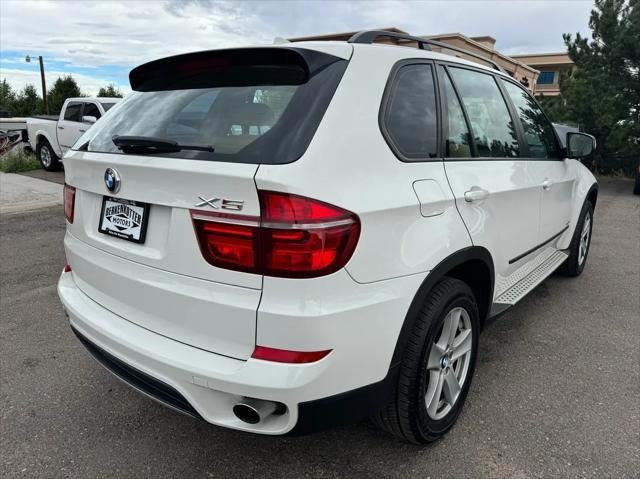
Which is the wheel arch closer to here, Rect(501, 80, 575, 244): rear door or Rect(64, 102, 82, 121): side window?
Rect(501, 80, 575, 244): rear door

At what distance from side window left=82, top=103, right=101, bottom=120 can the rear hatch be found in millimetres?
9711

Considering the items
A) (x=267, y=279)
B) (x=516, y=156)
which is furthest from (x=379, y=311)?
(x=516, y=156)

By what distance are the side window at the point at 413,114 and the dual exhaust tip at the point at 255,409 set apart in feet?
3.61

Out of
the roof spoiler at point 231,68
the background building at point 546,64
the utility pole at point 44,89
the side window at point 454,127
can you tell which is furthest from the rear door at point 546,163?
the background building at point 546,64

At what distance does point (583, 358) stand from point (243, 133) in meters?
2.72

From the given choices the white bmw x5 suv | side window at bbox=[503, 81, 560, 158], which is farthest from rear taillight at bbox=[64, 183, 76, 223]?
side window at bbox=[503, 81, 560, 158]

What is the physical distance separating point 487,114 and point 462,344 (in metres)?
1.35

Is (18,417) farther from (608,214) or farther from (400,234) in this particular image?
(608,214)

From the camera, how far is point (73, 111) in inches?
453

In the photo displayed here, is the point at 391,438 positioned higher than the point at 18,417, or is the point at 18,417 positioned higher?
the point at 391,438

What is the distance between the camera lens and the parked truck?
432 inches

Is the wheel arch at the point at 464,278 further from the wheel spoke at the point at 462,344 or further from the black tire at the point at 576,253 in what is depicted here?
the black tire at the point at 576,253

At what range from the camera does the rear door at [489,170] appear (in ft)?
7.82

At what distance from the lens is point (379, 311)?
1822 mm
